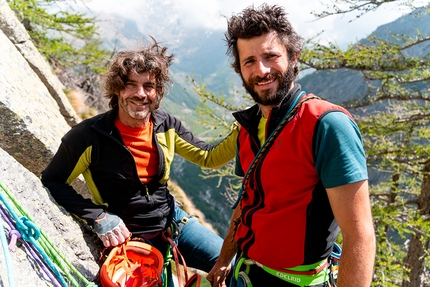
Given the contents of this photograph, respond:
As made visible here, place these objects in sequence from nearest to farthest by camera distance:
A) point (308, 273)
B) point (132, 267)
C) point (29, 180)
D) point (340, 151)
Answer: point (340, 151) < point (308, 273) < point (29, 180) < point (132, 267)

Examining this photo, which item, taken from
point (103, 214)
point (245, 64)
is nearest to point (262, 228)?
point (245, 64)

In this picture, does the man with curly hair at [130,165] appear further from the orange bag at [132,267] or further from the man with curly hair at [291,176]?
the man with curly hair at [291,176]

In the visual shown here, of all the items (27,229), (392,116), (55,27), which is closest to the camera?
(27,229)

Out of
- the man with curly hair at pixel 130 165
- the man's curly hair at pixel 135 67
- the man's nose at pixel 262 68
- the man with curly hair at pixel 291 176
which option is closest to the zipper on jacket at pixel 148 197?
the man with curly hair at pixel 130 165

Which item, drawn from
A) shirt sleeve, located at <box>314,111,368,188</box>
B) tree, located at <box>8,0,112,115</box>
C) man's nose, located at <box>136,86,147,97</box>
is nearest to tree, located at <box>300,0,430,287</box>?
man's nose, located at <box>136,86,147,97</box>

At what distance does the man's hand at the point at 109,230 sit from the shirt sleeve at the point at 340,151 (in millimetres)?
1728

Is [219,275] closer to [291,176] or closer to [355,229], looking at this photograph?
[291,176]

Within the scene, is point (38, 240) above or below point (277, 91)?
below

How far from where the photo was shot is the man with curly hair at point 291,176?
165 centimetres

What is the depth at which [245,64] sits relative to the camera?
7.34 ft

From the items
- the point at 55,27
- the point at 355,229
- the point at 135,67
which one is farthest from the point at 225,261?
the point at 55,27

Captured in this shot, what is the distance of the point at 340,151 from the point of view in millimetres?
1611

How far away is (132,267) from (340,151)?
187 cm

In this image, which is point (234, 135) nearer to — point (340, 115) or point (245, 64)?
point (245, 64)
